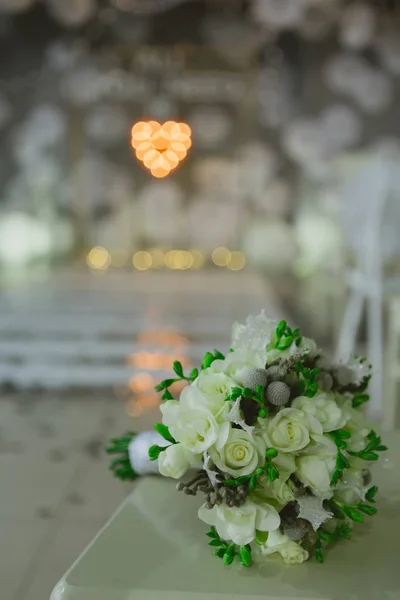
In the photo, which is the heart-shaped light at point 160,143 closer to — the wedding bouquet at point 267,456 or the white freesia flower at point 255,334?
the white freesia flower at point 255,334

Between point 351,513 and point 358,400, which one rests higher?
point 358,400

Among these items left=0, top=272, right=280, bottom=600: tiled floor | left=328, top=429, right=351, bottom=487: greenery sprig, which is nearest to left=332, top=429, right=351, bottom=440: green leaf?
left=328, top=429, right=351, bottom=487: greenery sprig

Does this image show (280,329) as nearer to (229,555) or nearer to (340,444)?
(340,444)

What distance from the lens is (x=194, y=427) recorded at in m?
0.96

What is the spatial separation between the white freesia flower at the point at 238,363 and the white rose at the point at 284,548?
22 centimetres

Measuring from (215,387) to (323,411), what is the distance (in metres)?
0.16

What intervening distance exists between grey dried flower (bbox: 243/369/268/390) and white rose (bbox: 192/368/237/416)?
20 millimetres

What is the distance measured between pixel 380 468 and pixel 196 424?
53 centimetres

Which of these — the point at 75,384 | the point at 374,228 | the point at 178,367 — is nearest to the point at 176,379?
the point at 178,367

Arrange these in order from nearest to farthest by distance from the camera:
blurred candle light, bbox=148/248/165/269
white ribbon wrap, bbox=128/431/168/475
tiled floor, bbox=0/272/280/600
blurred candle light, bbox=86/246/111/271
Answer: white ribbon wrap, bbox=128/431/168/475, tiled floor, bbox=0/272/280/600, blurred candle light, bbox=86/246/111/271, blurred candle light, bbox=148/248/165/269

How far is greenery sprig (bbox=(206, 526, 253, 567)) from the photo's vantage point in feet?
3.10

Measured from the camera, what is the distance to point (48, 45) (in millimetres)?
7824

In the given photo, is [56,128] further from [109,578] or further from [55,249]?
[109,578]

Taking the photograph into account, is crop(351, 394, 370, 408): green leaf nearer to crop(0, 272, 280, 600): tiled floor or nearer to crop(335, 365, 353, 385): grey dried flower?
crop(335, 365, 353, 385): grey dried flower
